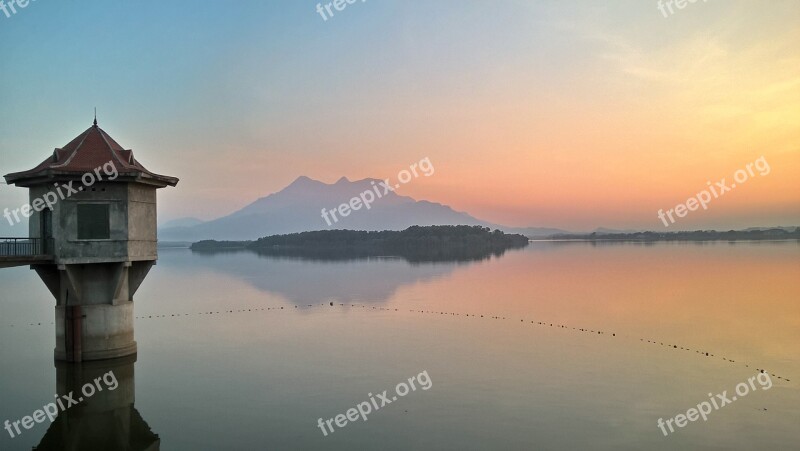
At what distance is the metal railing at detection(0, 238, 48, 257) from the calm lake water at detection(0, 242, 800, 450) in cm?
496

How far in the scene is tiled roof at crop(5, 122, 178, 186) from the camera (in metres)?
24.7

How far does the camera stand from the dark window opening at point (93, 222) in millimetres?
25188

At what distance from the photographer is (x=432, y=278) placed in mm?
70750

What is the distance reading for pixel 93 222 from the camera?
25.3 meters

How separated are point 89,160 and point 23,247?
4.55 m

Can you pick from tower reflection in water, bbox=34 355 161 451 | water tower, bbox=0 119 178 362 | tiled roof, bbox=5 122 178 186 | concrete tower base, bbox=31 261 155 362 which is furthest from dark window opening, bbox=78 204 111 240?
tower reflection in water, bbox=34 355 161 451

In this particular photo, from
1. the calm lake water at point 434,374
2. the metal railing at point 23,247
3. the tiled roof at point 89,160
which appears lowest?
the calm lake water at point 434,374

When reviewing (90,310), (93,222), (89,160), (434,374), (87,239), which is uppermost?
(89,160)

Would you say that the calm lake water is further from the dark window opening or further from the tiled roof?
the tiled roof

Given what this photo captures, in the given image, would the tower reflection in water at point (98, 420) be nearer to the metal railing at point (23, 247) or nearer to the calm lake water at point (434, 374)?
the calm lake water at point (434, 374)

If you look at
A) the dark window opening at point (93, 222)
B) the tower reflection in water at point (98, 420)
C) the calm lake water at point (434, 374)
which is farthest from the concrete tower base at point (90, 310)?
the dark window opening at point (93, 222)

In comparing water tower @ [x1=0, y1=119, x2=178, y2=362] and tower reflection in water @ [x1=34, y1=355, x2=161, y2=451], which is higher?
water tower @ [x1=0, y1=119, x2=178, y2=362]

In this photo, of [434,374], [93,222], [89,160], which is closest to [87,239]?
[93,222]

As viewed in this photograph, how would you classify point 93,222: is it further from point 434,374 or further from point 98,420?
point 434,374
